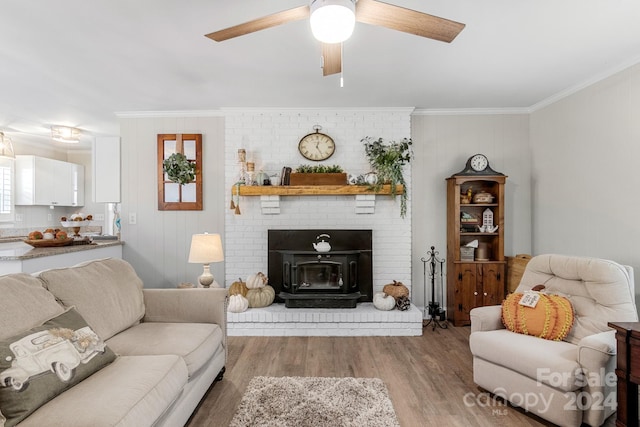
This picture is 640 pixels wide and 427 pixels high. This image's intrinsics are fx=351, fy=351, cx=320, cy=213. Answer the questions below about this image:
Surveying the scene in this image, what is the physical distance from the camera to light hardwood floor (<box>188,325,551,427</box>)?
2.22m

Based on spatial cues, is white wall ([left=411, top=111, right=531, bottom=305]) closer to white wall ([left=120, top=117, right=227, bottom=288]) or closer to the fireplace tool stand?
the fireplace tool stand

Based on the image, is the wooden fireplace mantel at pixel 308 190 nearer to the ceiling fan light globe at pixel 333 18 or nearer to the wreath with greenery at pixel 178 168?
the wreath with greenery at pixel 178 168

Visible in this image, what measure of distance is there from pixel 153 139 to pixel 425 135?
3344mm

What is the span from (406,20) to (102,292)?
7.66 ft

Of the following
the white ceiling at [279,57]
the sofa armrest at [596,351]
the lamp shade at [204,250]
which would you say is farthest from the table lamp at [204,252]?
the sofa armrest at [596,351]

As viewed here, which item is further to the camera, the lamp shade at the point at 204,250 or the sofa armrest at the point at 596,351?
the lamp shade at the point at 204,250

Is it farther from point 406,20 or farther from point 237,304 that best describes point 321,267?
point 406,20

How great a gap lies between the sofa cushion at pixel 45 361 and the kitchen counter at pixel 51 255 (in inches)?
66.9

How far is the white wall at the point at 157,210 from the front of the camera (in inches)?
168

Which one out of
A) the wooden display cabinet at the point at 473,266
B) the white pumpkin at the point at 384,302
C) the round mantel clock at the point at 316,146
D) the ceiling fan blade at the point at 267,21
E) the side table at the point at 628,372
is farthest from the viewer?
the round mantel clock at the point at 316,146

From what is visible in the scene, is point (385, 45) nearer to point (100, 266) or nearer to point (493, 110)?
point (493, 110)

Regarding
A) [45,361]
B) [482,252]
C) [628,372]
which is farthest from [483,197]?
[45,361]

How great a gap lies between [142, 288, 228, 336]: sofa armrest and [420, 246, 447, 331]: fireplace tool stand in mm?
2487

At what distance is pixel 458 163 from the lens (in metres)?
4.29
